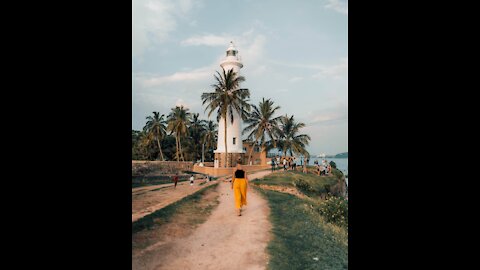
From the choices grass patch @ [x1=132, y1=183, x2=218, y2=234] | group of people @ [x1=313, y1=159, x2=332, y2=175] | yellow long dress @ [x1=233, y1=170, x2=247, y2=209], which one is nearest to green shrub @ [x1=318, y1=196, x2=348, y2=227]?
yellow long dress @ [x1=233, y1=170, x2=247, y2=209]

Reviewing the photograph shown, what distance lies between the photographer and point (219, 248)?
530 cm

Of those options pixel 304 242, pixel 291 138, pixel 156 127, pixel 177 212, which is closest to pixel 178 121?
pixel 156 127

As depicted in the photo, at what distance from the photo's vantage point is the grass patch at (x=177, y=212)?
6807mm

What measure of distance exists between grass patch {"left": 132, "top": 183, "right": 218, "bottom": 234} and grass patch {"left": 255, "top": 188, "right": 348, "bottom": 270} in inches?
92.1

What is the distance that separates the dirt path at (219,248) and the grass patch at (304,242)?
11.9 inches

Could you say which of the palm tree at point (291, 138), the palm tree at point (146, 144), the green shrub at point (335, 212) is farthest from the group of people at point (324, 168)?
the palm tree at point (146, 144)

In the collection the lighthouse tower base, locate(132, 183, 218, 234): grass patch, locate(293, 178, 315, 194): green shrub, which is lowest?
locate(293, 178, 315, 194): green shrub

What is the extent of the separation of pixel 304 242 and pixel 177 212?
4.35 m

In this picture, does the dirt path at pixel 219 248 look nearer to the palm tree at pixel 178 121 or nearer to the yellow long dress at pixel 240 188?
the yellow long dress at pixel 240 188

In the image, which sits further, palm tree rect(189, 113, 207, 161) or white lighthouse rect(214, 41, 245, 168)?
palm tree rect(189, 113, 207, 161)

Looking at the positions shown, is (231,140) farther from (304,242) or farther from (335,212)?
(304,242)

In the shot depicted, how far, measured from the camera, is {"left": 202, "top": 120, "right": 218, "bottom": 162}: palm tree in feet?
125

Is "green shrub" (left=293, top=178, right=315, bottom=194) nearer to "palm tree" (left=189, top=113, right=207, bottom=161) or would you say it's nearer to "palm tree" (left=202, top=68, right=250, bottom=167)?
"palm tree" (left=202, top=68, right=250, bottom=167)
